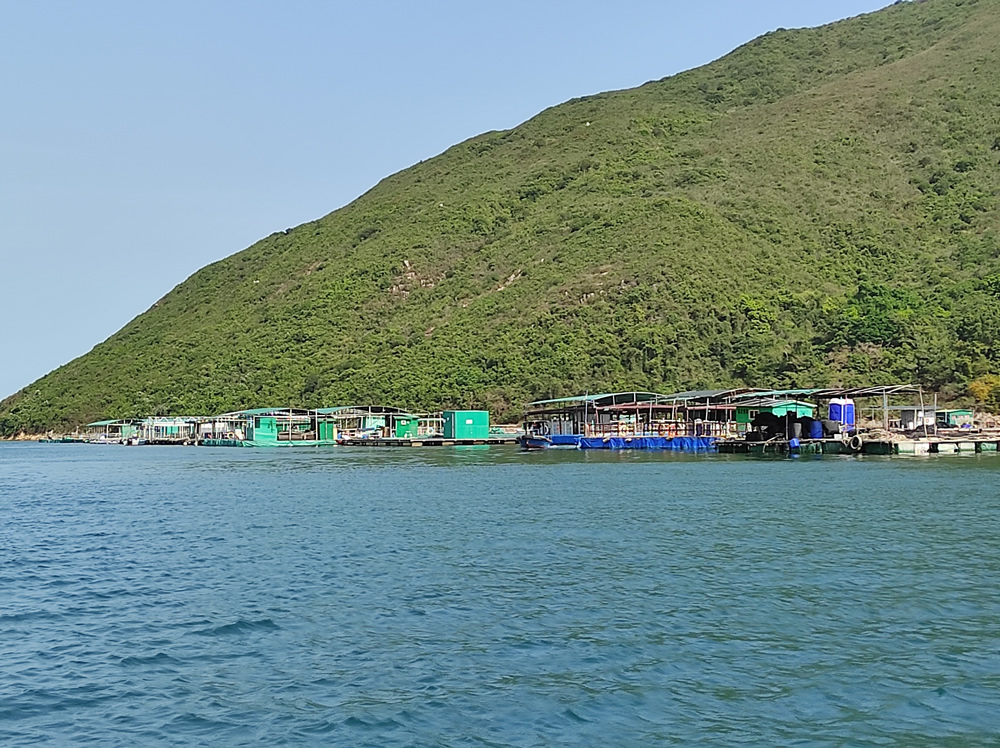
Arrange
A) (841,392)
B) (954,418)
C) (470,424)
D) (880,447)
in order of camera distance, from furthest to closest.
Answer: (470,424) → (954,418) → (841,392) → (880,447)

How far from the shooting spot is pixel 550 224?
518ft

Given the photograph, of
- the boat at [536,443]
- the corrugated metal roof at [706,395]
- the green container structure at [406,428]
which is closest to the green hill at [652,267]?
the green container structure at [406,428]

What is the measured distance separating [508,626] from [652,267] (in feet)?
381

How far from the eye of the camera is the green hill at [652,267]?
116 metres

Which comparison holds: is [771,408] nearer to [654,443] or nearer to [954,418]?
[654,443]

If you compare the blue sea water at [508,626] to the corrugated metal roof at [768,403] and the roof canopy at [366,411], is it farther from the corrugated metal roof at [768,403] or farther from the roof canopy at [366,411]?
the roof canopy at [366,411]

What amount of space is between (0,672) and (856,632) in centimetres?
1215

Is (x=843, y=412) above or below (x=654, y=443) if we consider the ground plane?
above

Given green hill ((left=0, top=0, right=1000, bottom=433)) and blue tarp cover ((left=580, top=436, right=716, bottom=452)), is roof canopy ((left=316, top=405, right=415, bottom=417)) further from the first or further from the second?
blue tarp cover ((left=580, top=436, right=716, bottom=452))

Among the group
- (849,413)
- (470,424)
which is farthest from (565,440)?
(849,413)

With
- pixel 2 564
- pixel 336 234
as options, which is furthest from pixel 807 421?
pixel 336 234

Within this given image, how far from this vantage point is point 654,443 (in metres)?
82.9

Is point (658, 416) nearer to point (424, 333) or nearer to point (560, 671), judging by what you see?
point (424, 333)

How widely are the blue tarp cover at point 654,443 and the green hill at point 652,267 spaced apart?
88.3 ft
